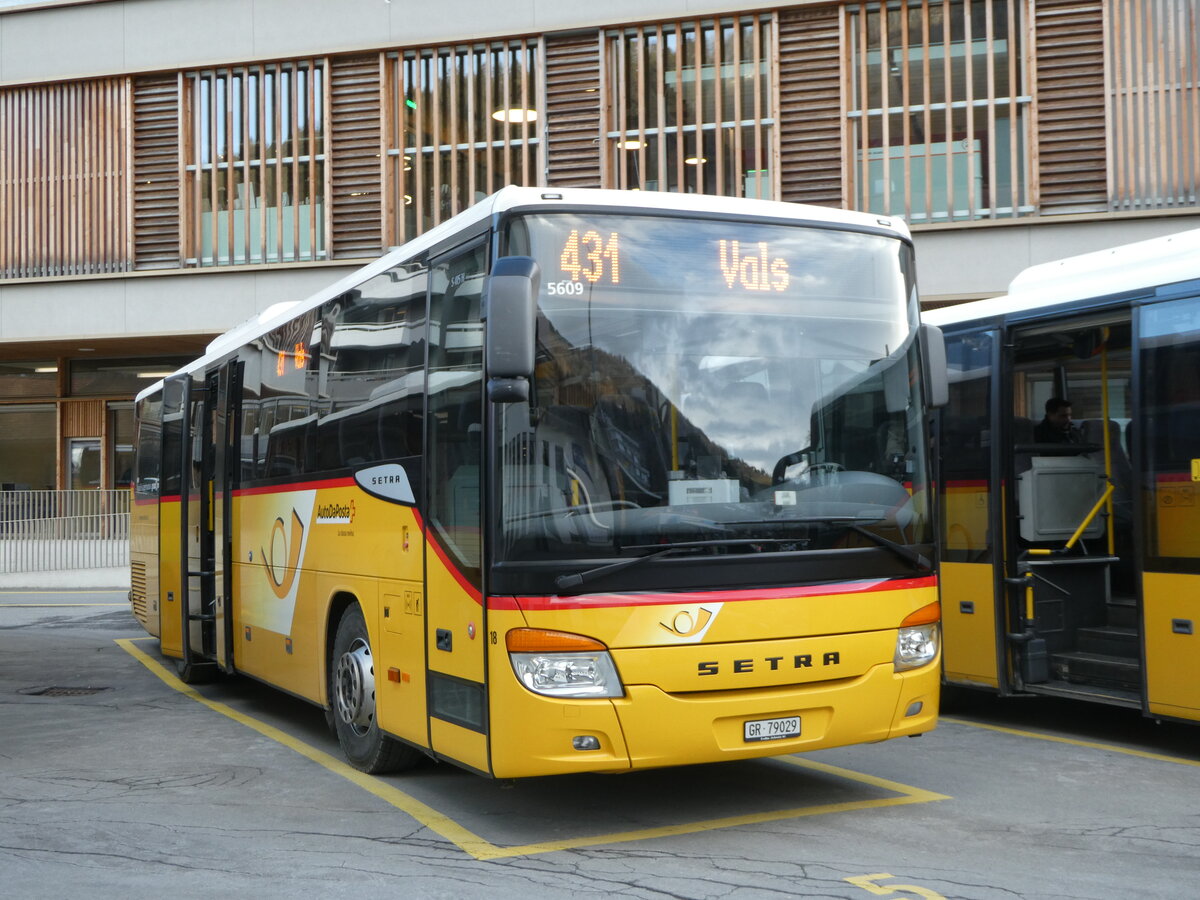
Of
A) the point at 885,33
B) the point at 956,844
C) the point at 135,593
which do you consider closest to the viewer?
the point at 956,844

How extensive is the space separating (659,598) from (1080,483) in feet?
16.1

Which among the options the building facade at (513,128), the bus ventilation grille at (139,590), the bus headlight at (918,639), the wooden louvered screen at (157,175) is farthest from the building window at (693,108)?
the bus headlight at (918,639)

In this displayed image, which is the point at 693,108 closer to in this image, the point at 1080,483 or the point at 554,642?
the point at 1080,483

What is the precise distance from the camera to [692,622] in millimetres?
6199

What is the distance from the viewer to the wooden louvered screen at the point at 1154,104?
21.1 metres

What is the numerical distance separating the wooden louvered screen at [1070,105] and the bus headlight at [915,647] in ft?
54.1

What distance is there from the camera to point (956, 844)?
244 inches

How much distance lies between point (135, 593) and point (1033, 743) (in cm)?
1014

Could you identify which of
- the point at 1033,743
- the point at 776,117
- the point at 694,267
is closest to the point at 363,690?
the point at 694,267

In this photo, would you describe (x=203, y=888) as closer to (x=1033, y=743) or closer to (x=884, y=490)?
(x=884, y=490)

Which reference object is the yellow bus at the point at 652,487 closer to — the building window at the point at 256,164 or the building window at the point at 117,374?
the building window at the point at 256,164

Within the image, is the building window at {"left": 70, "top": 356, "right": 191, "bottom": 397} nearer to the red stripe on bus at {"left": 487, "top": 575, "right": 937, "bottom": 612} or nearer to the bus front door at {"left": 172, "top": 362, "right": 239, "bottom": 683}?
the bus front door at {"left": 172, "top": 362, "right": 239, "bottom": 683}

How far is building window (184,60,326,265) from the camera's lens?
25.5m

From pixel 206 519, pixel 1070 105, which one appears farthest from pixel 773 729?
pixel 1070 105
